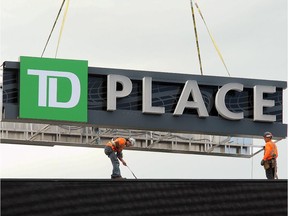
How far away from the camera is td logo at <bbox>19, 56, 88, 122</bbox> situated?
51.6 meters

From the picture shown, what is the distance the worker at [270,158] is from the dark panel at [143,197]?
2064 mm

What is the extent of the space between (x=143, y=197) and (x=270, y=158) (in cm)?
523

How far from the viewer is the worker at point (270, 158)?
141 feet

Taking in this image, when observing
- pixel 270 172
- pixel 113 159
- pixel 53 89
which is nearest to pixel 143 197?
pixel 113 159

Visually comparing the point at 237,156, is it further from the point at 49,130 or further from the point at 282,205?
the point at 282,205

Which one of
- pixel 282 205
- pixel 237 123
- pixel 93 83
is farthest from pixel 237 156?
pixel 282 205

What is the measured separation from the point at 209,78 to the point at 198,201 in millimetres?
14140

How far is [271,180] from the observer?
134 feet

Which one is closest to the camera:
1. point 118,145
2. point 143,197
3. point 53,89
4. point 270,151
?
point 143,197

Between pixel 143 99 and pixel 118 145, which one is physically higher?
pixel 143 99

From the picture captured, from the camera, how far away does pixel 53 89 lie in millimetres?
51844

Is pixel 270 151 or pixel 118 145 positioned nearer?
pixel 118 145

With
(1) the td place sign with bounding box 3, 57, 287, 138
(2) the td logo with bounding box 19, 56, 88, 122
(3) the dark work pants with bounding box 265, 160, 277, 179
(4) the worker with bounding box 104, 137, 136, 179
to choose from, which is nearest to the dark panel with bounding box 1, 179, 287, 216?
(3) the dark work pants with bounding box 265, 160, 277, 179

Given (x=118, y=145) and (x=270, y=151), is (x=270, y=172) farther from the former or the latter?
(x=118, y=145)
